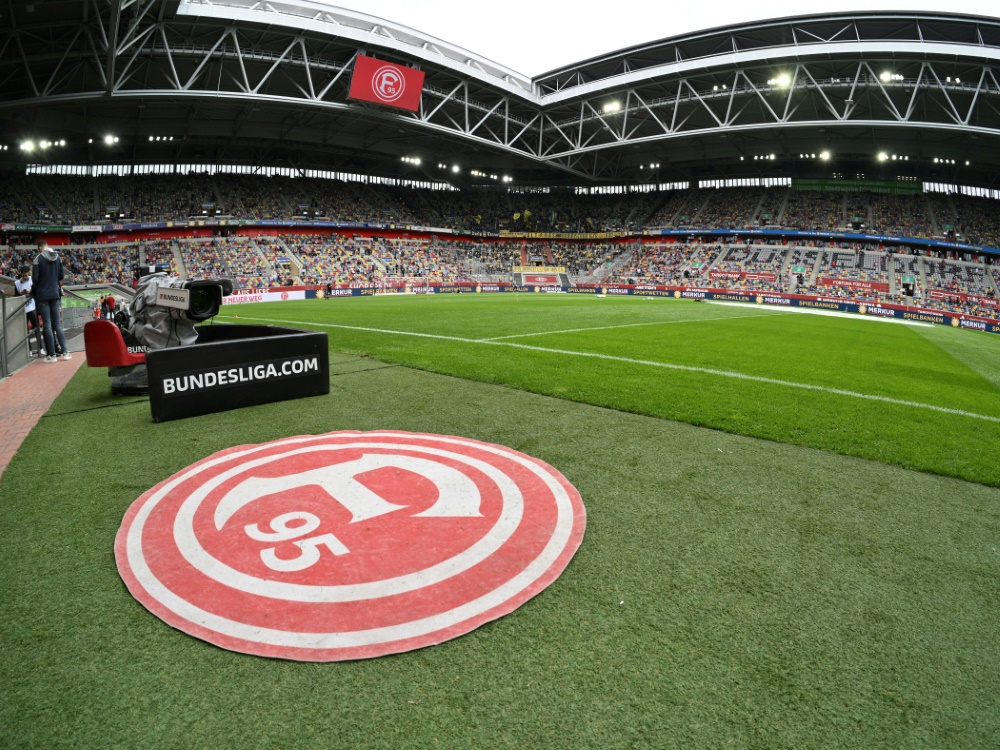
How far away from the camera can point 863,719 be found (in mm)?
2002

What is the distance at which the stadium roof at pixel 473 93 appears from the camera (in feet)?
102

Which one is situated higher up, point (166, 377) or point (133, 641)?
point (166, 377)

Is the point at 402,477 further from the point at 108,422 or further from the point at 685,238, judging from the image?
the point at 685,238

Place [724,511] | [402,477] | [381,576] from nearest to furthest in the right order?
[381,576], [724,511], [402,477]

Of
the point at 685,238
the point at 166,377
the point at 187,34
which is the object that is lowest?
the point at 166,377

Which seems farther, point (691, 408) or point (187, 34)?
point (187, 34)

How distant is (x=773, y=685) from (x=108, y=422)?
6.87m

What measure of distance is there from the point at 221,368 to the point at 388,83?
122 feet

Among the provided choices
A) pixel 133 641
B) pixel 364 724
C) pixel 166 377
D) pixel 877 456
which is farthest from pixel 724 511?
pixel 166 377

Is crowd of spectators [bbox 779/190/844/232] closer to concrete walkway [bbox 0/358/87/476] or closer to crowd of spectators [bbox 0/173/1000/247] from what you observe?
crowd of spectators [bbox 0/173/1000/247]

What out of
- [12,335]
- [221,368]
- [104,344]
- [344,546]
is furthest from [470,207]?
[344,546]

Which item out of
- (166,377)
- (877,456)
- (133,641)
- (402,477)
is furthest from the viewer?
(166,377)

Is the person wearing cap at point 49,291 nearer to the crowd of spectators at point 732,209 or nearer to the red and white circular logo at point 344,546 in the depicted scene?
the red and white circular logo at point 344,546

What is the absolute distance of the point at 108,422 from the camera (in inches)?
235
